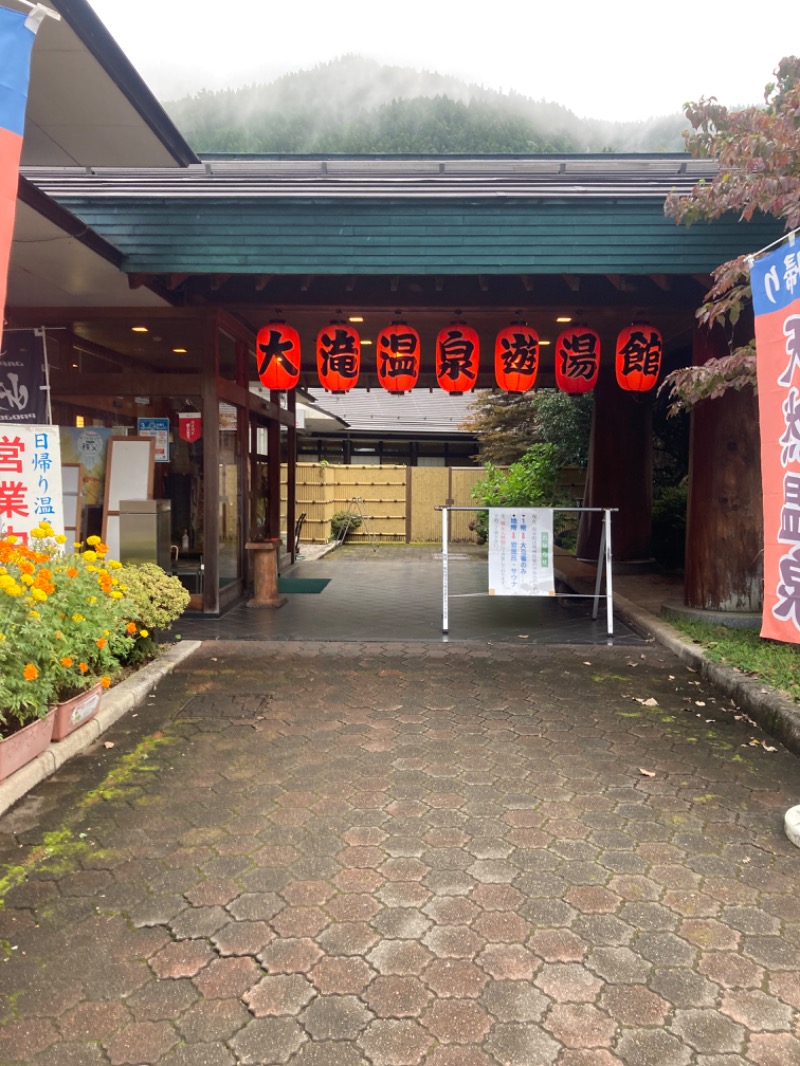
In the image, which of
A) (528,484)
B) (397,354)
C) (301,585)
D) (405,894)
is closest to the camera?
(405,894)

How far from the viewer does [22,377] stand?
9.01 meters

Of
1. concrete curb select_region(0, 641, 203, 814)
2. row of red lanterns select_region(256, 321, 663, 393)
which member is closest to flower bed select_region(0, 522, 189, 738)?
concrete curb select_region(0, 641, 203, 814)

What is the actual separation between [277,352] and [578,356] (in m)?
3.92

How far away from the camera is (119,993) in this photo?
8.91ft

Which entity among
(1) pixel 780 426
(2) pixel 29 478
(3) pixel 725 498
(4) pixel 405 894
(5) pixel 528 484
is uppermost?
(1) pixel 780 426

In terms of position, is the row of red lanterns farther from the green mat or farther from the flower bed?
the flower bed

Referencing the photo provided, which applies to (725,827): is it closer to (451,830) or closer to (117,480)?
(451,830)

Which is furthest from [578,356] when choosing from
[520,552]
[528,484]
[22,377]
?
[22,377]

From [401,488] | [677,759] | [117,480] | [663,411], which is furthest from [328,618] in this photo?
[401,488]

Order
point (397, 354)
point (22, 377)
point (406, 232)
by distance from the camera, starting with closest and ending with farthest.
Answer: point (406, 232) < point (22, 377) < point (397, 354)

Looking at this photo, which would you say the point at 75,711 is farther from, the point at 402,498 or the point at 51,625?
the point at 402,498

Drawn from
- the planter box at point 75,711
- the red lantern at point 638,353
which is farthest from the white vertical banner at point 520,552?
the planter box at point 75,711

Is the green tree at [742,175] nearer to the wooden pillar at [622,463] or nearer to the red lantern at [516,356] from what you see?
the red lantern at [516,356]

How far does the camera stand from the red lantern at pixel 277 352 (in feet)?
30.6
